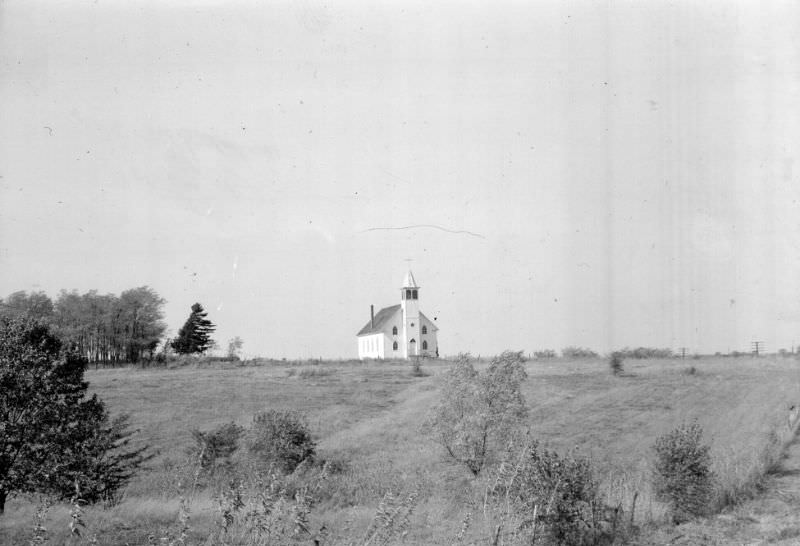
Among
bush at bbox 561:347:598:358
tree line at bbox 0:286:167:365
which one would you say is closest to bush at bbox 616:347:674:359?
bush at bbox 561:347:598:358

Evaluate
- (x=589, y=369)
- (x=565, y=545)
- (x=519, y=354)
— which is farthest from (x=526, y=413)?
Result: (x=589, y=369)

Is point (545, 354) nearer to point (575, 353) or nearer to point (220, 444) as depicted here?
point (575, 353)

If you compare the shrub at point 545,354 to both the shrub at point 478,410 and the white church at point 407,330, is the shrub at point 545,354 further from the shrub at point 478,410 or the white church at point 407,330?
the shrub at point 478,410

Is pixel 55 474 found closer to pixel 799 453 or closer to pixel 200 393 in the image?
pixel 799 453

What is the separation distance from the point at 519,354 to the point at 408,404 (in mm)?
18872

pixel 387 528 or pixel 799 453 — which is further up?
pixel 387 528

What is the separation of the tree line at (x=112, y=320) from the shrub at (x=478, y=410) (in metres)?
54.0

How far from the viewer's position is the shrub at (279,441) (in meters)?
22.1

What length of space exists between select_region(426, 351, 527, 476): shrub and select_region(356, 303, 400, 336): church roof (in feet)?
209

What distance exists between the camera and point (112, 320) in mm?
71438

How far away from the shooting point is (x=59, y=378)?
531 inches

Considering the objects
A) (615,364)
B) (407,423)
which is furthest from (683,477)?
(615,364)

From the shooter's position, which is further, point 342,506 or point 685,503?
point 342,506

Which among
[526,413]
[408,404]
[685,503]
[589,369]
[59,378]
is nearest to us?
[685,503]
